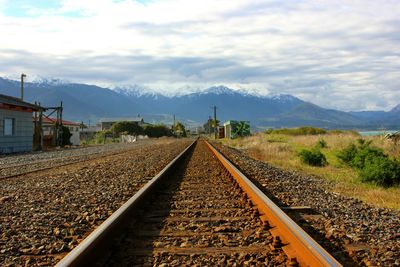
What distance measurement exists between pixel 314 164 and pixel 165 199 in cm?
1332

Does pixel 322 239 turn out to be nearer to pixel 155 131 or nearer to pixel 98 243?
pixel 98 243

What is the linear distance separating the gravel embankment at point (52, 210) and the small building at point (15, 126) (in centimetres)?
1808

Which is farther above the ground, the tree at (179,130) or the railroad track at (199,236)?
the railroad track at (199,236)

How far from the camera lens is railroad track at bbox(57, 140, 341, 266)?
14.6 feet

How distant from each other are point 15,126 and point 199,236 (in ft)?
92.8

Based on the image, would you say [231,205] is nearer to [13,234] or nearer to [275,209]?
[275,209]

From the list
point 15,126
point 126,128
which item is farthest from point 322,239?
point 126,128

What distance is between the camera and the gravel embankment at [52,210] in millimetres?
4902

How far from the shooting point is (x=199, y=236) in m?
5.51

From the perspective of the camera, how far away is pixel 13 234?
222 inches

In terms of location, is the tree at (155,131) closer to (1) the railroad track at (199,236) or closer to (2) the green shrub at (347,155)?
(2) the green shrub at (347,155)

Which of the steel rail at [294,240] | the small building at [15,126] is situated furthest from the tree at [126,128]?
the steel rail at [294,240]

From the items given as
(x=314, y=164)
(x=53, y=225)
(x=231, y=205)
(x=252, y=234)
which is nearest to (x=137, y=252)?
(x=252, y=234)

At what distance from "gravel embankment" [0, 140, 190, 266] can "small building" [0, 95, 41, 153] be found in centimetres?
1808
